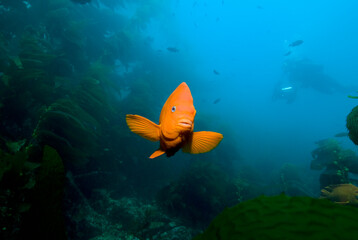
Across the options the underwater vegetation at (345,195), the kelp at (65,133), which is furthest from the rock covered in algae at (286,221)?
the underwater vegetation at (345,195)

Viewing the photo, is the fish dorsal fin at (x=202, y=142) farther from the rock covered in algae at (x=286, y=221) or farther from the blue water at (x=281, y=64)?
the blue water at (x=281, y=64)

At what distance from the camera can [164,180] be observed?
23.4 feet

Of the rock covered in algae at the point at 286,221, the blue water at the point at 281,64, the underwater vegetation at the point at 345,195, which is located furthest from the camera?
the blue water at the point at 281,64

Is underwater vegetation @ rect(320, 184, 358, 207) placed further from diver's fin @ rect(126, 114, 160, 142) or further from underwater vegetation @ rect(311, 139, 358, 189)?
diver's fin @ rect(126, 114, 160, 142)

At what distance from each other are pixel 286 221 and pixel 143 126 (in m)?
1.18

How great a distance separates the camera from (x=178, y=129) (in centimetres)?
120

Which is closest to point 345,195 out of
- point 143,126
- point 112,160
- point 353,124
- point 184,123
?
point 353,124

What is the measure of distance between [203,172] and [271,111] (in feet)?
406

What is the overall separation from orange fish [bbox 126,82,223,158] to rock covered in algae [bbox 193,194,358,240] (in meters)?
0.58

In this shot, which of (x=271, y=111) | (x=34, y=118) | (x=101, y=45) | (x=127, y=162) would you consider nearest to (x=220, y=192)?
(x=127, y=162)

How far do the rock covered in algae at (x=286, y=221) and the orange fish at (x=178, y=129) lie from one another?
585 mm

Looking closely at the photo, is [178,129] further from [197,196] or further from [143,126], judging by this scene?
[197,196]

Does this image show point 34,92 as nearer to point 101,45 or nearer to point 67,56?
point 67,56

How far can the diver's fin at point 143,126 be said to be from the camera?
140 centimetres
